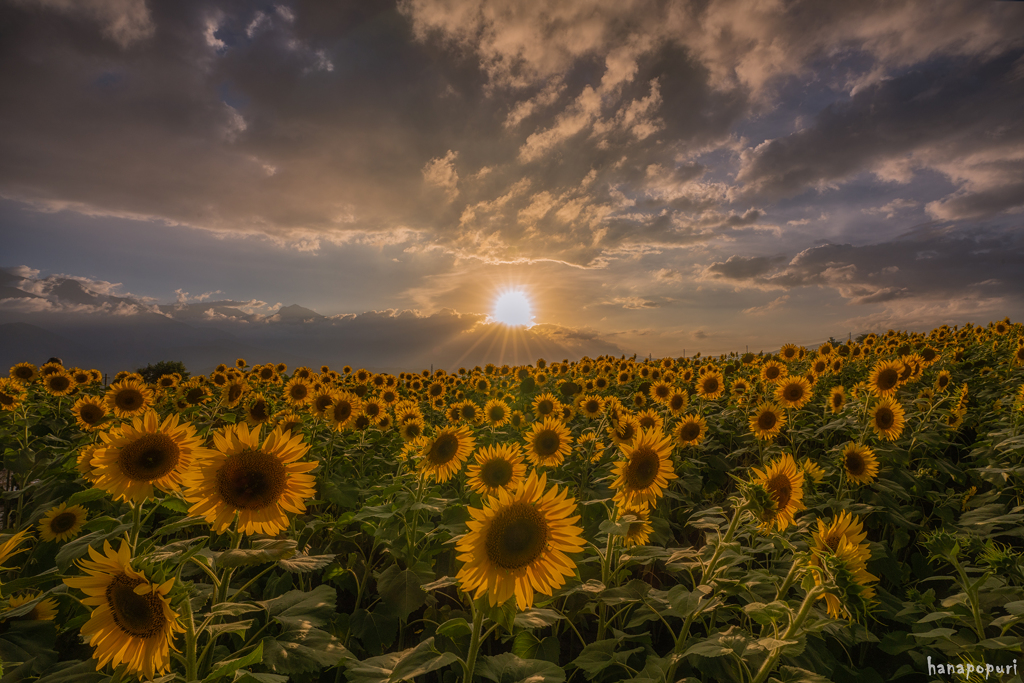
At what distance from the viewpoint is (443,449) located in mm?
4680

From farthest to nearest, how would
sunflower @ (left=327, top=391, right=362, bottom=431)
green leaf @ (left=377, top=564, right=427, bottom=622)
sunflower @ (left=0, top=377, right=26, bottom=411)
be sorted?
sunflower @ (left=0, top=377, right=26, bottom=411), sunflower @ (left=327, top=391, right=362, bottom=431), green leaf @ (left=377, top=564, right=427, bottom=622)

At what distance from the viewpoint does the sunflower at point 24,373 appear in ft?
29.8

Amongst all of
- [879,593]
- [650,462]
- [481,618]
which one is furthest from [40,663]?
[879,593]

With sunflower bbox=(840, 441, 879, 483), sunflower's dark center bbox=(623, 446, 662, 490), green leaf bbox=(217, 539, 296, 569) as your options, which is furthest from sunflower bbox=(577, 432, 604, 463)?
green leaf bbox=(217, 539, 296, 569)

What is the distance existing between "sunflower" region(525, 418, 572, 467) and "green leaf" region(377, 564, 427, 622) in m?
1.82

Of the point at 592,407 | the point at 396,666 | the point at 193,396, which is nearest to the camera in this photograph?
the point at 396,666

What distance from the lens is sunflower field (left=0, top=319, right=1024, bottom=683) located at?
2.12m

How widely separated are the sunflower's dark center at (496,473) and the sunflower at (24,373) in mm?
11228

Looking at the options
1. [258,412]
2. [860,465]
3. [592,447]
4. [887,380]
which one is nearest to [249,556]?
[592,447]

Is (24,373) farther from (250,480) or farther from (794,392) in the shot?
(794,392)

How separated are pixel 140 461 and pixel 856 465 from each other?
6.48 metres

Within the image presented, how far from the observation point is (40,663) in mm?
2527

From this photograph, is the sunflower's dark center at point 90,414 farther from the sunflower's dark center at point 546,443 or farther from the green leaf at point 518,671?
the green leaf at point 518,671

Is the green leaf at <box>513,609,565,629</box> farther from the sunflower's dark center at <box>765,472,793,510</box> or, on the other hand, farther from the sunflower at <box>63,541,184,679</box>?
the sunflower's dark center at <box>765,472,793,510</box>
